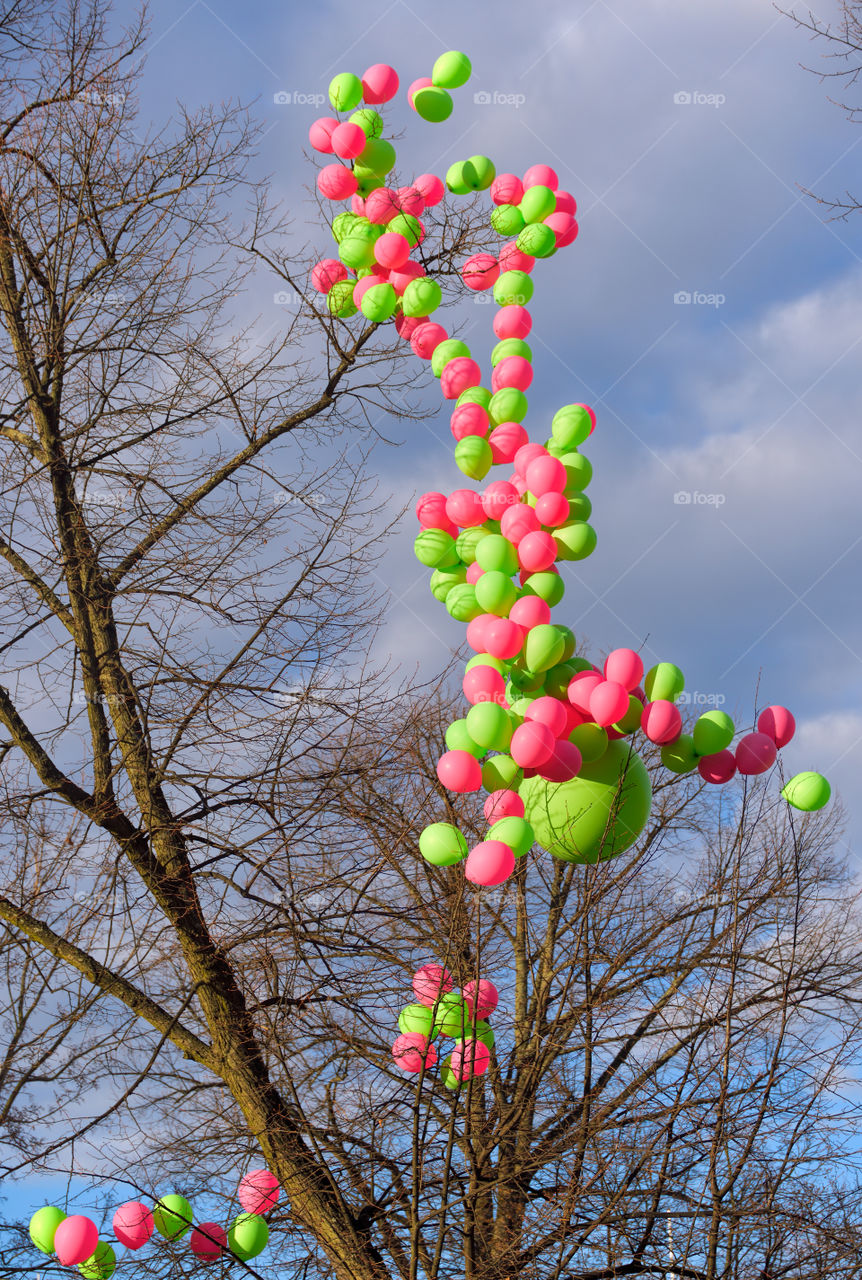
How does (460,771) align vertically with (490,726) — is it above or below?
below

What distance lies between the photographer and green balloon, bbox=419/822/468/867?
493cm

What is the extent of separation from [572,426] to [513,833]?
7.50ft

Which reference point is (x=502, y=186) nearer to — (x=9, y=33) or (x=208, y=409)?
(x=208, y=409)

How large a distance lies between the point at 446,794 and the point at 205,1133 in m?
2.57

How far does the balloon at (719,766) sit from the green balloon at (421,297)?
312 cm

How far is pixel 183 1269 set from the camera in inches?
203

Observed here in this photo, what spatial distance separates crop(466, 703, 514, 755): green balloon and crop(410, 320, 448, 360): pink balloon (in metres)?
2.55

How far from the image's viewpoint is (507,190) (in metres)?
6.58

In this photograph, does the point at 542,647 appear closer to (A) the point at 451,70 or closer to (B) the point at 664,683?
(B) the point at 664,683

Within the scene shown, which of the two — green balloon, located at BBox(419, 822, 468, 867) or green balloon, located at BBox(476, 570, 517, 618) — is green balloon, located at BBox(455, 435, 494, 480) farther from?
green balloon, located at BBox(419, 822, 468, 867)

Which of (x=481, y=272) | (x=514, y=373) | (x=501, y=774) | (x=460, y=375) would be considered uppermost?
(x=481, y=272)

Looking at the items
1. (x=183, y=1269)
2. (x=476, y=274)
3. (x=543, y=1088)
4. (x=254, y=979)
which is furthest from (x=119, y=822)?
(x=476, y=274)

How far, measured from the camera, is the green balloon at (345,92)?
658 centimetres

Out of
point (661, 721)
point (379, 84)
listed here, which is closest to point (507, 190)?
point (379, 84)
